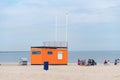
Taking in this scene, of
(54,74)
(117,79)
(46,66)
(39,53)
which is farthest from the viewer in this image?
(39,53)

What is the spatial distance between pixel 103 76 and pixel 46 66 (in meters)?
5.91

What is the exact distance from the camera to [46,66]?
3278 cm

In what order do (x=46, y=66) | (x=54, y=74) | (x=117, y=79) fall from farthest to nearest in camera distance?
(x=46, y=66)
(x=54, y=74)
(x=117, y=79)

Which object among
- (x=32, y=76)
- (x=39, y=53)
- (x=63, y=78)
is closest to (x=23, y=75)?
(x=32, y=76)

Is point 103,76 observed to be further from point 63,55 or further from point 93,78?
point 63,55

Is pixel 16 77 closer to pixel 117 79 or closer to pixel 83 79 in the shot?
pixel 83 79

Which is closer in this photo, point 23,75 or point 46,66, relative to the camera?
point 23,75

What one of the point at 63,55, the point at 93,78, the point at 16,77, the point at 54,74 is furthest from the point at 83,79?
the point at 63,55

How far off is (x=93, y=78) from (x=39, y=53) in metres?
13.8

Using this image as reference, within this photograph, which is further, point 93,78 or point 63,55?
point 63,55

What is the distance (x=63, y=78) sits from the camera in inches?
1083

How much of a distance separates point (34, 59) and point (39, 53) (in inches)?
37.2

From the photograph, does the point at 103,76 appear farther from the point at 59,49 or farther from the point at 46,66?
the point at 59,49

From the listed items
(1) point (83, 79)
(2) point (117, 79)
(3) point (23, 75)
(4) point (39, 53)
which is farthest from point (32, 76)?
(4) point (39, 53)
